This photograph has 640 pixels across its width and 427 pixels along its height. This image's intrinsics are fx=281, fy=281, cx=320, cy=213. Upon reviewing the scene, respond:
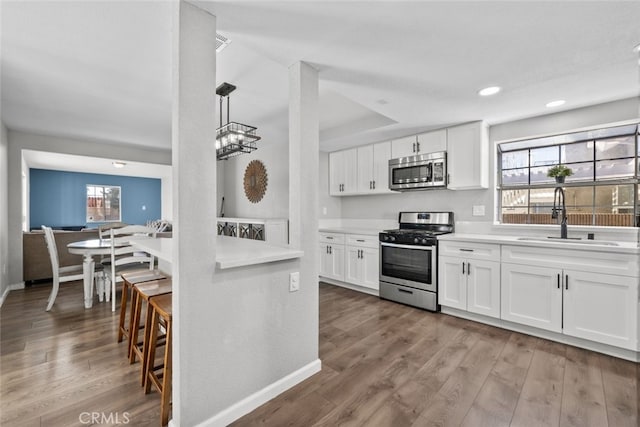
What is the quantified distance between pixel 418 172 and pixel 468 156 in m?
0.59

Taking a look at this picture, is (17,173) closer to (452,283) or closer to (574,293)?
(452,283)

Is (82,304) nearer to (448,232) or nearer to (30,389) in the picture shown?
(30,389)

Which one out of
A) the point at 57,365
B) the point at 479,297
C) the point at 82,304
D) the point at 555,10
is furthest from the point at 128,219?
the point at 555,10

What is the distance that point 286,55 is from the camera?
193cm

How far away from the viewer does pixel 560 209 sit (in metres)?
2.97

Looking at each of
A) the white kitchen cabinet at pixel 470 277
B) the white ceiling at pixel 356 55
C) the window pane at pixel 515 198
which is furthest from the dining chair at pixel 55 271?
the window pane at pixel 515 198

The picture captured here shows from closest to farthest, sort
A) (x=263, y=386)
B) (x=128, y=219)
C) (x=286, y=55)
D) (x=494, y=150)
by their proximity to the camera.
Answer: (x=263, y=386), (x=286, y=55), (x=494, y=150), (x=128, y=219)

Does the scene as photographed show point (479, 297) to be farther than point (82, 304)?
No

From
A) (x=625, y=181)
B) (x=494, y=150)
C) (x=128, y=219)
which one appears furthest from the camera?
(x=128, y=219)

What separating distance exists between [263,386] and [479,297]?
2.31m

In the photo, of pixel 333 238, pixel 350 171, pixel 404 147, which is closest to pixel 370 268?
pixel 333 238

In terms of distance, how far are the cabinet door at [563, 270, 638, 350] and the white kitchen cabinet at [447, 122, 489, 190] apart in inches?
51.2

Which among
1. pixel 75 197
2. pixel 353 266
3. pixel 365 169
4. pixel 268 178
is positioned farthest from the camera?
pixel 75 197

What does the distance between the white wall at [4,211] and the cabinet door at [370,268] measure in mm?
4611
